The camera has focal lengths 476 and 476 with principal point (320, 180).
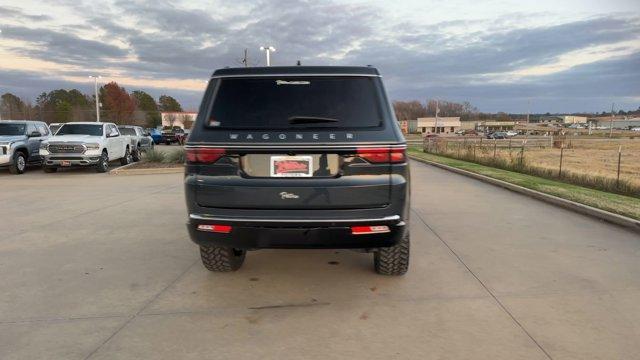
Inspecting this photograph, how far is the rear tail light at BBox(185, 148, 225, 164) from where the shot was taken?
3.82 metres

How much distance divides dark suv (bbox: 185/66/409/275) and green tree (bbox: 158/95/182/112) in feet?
511

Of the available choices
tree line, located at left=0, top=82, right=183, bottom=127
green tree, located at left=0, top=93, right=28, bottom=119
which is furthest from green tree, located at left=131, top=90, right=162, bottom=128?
green tree, located at left=0, top=93, right=28, bottom=119

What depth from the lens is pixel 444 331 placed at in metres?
3.61

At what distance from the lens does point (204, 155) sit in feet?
12.6

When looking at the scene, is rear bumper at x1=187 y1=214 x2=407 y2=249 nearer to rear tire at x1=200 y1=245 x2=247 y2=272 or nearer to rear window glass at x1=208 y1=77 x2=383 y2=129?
rear window glass at x1=208 y1=77 x2=383 y2=129

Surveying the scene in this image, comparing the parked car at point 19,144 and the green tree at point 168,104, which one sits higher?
the green tree at point 168,104

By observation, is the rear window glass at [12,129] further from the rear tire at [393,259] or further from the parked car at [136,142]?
the rear tire at [393,259]

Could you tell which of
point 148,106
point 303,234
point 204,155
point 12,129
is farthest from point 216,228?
point 148,106

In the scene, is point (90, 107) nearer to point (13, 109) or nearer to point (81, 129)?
point (13, 109)

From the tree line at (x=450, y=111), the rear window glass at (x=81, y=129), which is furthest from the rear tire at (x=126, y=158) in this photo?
the tree line at (x=450, y=111)

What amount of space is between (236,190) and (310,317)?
1.21 metres

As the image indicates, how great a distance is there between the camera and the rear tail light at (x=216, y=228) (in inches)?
152

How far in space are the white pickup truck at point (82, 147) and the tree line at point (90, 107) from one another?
67724 mm

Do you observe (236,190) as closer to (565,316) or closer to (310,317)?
(310,317)
